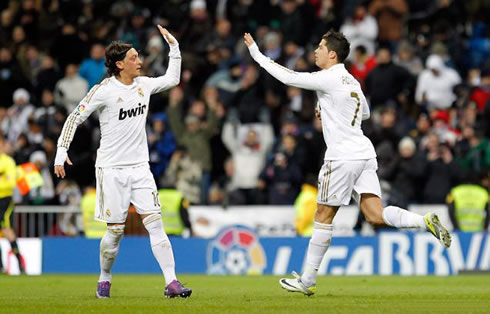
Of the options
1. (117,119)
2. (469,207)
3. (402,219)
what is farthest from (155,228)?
(469,207)

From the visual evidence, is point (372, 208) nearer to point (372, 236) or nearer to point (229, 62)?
point (372, 236)

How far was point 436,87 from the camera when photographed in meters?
24.4

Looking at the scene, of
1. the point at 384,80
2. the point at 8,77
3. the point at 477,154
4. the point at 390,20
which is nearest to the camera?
the point at 477,154

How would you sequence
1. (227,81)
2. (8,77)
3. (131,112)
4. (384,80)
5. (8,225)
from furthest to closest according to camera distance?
(8,77) → (227,81) → (384,80) → (8,225) → (131,112)

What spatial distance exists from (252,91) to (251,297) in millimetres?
11787

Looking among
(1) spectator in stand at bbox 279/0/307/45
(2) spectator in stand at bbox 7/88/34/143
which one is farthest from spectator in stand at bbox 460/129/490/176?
(2) spectator in stand at bbox 7/88/34/143

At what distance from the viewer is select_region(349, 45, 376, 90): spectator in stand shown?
80.1ft

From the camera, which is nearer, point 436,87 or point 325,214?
point 325,214

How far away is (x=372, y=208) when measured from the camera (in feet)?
41.2

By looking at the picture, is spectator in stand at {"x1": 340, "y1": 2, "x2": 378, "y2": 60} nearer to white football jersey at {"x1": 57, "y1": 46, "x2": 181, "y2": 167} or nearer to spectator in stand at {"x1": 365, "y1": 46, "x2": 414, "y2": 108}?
spectator in stand at {"x1": 365, "y1": 46, "x2": 414, "y2": 108}

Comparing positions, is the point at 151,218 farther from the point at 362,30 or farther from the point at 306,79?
the point at 362,30

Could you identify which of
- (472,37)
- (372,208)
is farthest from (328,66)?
(472,37)

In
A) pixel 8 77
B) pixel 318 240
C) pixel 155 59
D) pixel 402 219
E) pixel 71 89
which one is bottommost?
pixel 318 240

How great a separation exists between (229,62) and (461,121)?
203 inches
